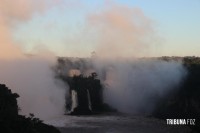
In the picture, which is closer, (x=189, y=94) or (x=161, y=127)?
(x=161, y=127)

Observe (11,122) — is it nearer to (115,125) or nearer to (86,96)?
(115,125)

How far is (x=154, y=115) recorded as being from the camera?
86.2 m

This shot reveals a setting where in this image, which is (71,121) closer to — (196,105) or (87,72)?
(196,105)

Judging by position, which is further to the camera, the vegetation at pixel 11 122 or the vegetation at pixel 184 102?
the vegetation at pixel 184 102

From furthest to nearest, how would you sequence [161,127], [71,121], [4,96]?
[71,121] → [161,127] → [4,96]

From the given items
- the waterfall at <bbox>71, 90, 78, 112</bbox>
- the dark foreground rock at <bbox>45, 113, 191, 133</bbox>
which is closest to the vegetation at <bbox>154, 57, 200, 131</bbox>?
the dark foreground rock at <bbox>45, 113, 191, 133</bbox>

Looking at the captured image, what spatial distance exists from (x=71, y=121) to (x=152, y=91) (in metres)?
30.4

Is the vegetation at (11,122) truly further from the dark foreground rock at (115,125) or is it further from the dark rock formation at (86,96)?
the dark rock formation at (86,96)

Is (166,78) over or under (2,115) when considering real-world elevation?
over

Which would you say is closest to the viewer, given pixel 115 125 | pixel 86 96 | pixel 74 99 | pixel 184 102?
pixel 115 125

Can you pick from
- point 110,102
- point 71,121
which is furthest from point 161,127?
point 110,102

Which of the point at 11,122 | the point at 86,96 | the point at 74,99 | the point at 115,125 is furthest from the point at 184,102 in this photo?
the point at 11,122

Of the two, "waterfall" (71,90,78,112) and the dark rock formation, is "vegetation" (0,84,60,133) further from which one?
"waterfall" (71,90,78,112)

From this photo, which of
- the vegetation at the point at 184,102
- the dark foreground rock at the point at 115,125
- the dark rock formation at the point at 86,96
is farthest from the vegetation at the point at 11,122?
the dark rock formation at the point at 86,96
